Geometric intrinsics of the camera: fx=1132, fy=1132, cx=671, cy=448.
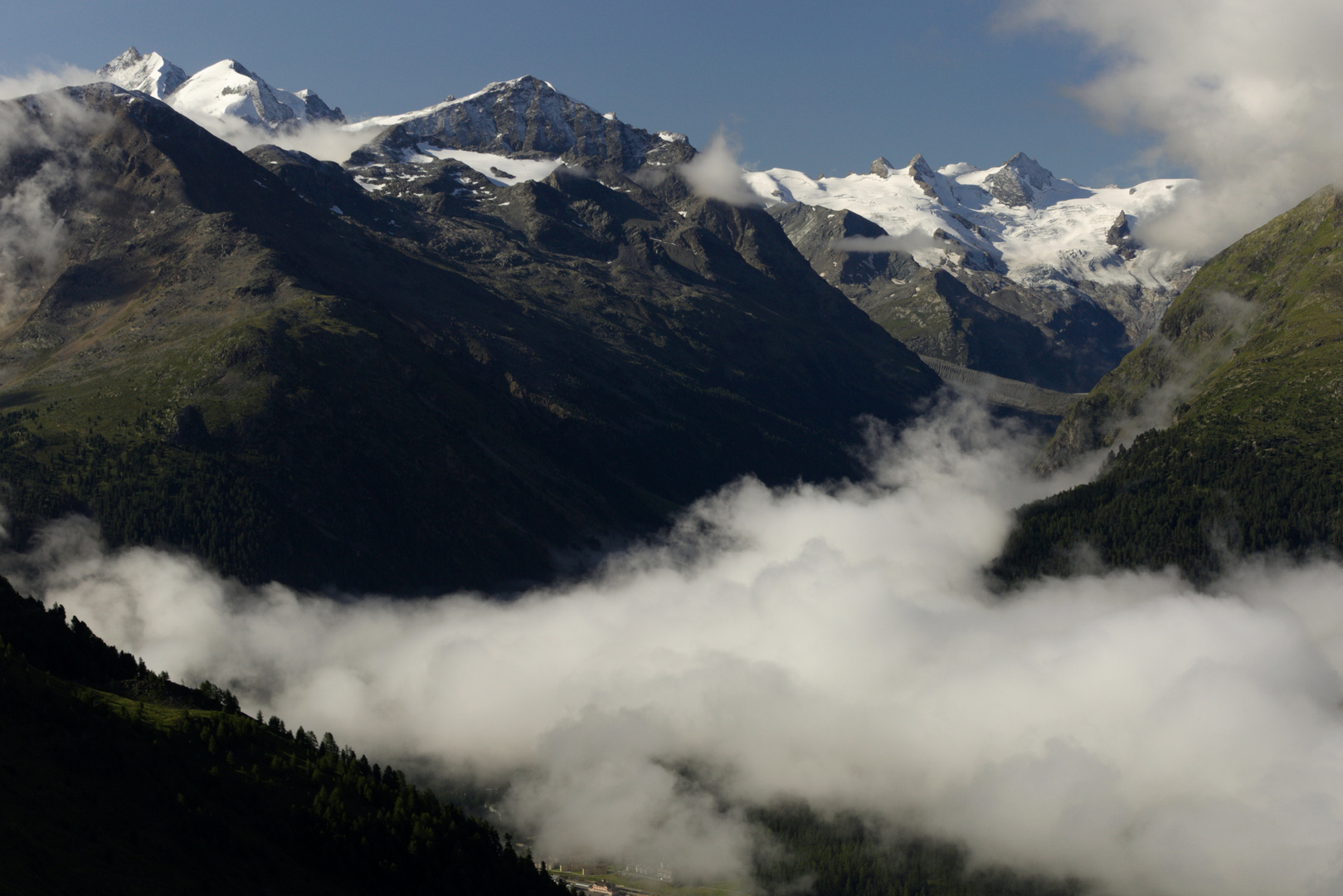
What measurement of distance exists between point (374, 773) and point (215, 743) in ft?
101

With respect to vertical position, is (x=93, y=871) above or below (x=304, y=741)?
below

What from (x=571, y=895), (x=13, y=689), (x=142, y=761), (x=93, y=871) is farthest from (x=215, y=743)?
(x=571, y=895)

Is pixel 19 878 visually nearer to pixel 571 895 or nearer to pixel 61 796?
pixel 61 796

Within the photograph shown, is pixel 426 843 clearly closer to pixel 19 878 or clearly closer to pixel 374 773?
pixel 374 773

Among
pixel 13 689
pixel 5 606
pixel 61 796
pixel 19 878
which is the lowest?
pixel 19 878

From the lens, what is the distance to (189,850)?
12644 centimetres

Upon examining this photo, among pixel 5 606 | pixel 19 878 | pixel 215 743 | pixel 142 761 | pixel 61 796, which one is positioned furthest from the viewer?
pixel 5 606

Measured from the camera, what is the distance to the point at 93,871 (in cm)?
11250

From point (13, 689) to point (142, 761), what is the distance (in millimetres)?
18120

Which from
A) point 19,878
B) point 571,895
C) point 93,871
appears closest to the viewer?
point 19,878

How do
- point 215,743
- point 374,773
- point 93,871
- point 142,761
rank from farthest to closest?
1. point 374,773
2. point 215,743
3. point 142,761
4. point 93,871

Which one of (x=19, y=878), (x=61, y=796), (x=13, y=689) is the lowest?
(x=19, y=878)

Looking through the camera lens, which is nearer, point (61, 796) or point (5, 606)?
point (61, 796)

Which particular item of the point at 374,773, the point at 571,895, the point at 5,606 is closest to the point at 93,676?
the point at 5,606
